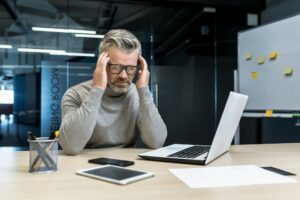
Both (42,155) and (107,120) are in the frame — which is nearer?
(42,155)

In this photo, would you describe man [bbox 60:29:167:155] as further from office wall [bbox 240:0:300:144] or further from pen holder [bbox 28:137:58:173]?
office wall [bbox 240:0:300:144]

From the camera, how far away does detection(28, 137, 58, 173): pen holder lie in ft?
2.78

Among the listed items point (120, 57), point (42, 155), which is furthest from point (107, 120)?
point (42, 155)

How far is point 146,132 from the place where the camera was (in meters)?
1.37

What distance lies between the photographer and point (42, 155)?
86 centimetres

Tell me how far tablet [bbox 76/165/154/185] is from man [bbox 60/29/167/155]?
388 millimetres

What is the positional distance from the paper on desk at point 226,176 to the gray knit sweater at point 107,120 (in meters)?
0.47

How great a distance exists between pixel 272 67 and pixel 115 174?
2.58 metres

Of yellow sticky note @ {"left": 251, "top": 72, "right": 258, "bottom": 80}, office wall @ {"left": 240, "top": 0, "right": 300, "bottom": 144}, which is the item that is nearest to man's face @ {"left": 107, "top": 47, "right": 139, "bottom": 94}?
yellow sticky note @ {"left": 251, "top": 72, "right": 258, "bottom": 80}

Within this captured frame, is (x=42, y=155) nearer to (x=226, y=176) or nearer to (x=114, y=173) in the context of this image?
(x=114, y=173)

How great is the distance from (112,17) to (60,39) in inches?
30.5

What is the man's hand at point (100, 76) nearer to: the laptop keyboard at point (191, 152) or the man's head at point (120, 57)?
the man's head at point (120, 57)

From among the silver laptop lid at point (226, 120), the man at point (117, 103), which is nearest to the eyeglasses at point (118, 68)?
the man at point (117, 103)

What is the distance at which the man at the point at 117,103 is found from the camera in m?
1.27
